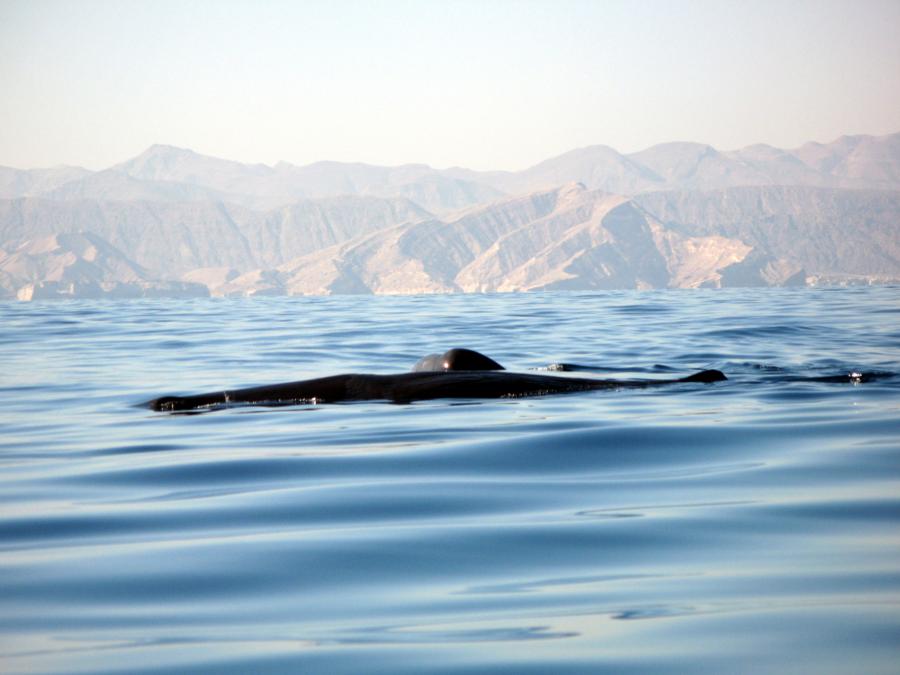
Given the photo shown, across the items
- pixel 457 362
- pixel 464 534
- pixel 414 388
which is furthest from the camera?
pixel 457 362

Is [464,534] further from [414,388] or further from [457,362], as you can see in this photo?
[457,362]

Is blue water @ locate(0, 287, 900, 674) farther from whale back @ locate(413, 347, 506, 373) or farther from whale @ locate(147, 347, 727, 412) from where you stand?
whale back @ locate(413, 347, 506, 373)

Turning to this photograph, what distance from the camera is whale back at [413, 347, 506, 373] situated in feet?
40.5

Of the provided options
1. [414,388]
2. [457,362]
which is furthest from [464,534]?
[457,362]

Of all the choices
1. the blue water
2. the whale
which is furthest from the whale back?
the blue water

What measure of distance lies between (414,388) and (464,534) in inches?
251

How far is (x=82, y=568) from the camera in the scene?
4902mm

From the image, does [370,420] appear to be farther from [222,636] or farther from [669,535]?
[222,636]

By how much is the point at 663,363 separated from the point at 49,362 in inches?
381

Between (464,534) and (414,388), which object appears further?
(414,388)

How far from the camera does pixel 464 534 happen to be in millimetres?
5430

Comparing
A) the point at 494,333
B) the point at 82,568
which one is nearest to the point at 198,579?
the point at 82,568

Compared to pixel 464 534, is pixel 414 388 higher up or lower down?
higher up

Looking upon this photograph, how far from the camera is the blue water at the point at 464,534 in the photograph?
12.1 feet
